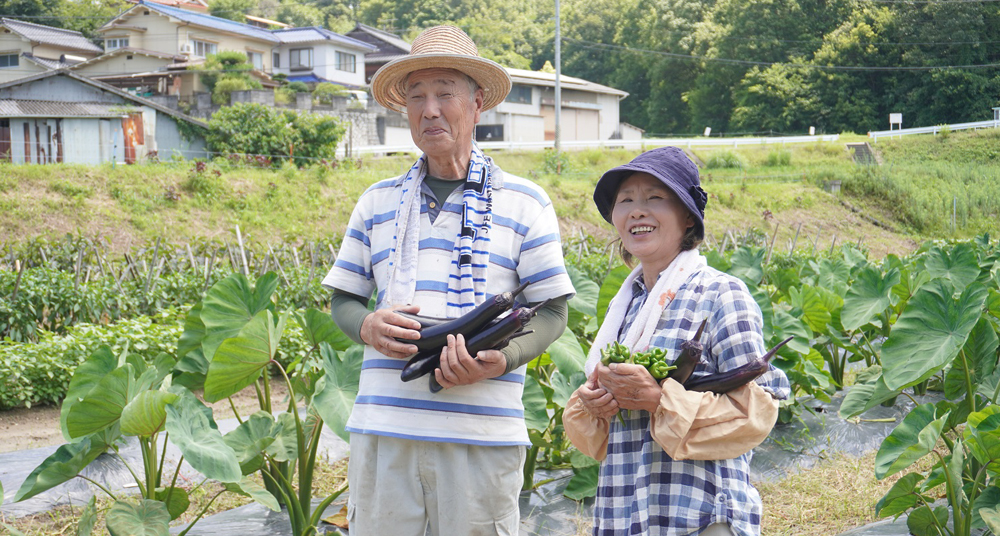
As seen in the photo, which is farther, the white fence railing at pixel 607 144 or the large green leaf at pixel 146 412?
the white fence railing at pixel 607 144

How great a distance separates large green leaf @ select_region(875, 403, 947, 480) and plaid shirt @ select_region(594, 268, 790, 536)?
0.95m

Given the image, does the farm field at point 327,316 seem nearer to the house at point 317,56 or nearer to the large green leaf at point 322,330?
the large green leaf at point 322,330

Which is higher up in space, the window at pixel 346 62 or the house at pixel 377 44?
the house at pixel 377 44

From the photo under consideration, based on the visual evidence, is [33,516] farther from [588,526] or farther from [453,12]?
[453,12]

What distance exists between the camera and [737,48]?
35344mm

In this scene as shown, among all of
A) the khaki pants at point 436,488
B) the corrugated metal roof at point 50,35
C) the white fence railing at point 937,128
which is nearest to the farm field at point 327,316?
the white fence railing at point 937,128

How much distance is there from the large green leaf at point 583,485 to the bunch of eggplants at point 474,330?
1.87 m

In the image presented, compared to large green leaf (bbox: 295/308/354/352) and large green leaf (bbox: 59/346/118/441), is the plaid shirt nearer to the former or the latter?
large green leaf (bbox: 295/308/354/352)

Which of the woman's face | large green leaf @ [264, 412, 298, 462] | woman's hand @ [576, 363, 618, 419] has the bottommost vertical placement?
large green leaf @ [264, 412, 298, 462]

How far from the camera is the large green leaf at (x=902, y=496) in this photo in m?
2.81

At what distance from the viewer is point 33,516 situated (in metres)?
3.49

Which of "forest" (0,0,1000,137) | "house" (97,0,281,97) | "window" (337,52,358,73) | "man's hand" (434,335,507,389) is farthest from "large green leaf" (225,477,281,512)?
"window" (337,52,358,73)

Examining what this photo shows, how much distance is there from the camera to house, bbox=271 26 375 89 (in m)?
30.1

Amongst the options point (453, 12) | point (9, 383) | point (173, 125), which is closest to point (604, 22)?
point (453, 12)
